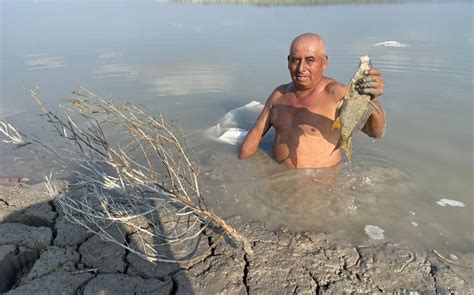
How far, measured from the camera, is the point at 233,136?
17.1 ft

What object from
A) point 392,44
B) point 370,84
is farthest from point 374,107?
point 392,44

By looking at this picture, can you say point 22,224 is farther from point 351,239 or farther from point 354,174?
point 354,174

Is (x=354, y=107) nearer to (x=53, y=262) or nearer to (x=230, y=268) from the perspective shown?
(x=230, y=268)

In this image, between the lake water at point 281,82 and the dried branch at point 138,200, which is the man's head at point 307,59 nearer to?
the lake water at point 281,82

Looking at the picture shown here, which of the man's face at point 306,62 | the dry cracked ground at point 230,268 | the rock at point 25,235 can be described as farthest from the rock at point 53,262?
the man's face at point 306,62

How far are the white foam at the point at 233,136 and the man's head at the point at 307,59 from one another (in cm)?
158

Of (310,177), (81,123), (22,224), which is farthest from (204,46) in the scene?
(22,224)

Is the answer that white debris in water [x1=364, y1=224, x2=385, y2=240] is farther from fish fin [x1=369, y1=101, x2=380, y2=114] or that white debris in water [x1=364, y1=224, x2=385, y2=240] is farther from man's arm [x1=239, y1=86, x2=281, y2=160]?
man's arm [x1=239, y1=86, x2=281, y2=160]

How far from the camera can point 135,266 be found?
8.95 feet

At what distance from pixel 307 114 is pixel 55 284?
263cm

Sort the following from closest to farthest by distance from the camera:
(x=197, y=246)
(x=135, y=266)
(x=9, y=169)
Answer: (x=135, y=266) → (x=197, y=246) → (x=9, y=169)

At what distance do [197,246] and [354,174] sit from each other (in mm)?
2051

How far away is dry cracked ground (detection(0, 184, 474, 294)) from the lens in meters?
2.52

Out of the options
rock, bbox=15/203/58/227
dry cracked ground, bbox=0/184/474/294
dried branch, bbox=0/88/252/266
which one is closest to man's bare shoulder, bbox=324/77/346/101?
dry cracked ground, bbox=0/184/474/294
